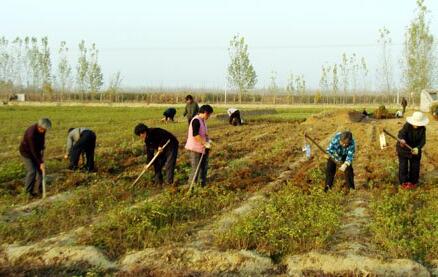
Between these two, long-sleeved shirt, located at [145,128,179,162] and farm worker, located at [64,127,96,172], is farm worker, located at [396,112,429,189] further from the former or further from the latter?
farm worker, located at [64,127,96,172]

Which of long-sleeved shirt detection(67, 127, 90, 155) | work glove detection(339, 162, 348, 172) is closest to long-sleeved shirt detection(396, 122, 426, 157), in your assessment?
work glove detection(339, 162, 348, 172)

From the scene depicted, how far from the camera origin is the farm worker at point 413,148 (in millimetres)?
9062

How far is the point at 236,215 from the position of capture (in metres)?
7.08

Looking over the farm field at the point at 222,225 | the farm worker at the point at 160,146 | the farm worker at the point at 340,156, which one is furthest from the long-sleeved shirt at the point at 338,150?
the farm worker at the point at 160,146

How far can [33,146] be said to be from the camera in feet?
27.8

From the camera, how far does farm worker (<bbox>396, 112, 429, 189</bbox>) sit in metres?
9.06

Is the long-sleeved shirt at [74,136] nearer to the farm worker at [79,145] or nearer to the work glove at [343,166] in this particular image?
the farm worker at [79,145]

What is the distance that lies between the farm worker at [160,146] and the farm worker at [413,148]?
3743mm

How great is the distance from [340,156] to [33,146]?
187 inches

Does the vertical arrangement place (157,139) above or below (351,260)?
above

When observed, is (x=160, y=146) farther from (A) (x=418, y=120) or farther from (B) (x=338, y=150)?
(A) (x=418, y=120)

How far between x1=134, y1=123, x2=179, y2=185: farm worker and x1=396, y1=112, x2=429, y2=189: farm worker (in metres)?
3.74

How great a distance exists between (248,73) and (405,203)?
138ft

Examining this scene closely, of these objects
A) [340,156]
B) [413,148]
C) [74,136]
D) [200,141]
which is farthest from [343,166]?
[74,136]
